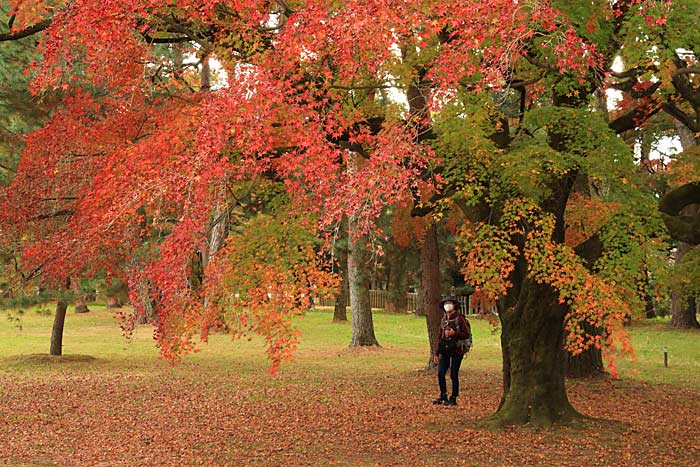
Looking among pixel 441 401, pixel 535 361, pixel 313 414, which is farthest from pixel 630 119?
pixel 313 414

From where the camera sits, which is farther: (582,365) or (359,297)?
(359,297)

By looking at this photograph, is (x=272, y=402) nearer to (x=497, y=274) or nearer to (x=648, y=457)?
(x=497, y=274)

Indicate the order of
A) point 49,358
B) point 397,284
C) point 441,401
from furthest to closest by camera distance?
point 397,284 < point 49,358 < point 441,401

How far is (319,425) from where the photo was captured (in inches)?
503

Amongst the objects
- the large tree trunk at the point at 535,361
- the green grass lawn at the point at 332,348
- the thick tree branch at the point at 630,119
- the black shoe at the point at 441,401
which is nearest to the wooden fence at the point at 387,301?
the green grass lawn at the point at 332,348

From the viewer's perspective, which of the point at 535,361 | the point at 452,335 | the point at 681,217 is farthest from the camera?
the point at 452,335

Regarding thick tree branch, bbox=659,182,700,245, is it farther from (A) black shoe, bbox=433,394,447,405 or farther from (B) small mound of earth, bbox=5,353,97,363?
(B) small mound of earth, bbox=5,353,97,363

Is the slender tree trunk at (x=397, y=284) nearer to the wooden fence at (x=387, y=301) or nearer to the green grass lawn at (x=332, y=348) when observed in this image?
the wooden fence at (x=387, y=301)

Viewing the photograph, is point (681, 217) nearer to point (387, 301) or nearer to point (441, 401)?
point (441, 401)

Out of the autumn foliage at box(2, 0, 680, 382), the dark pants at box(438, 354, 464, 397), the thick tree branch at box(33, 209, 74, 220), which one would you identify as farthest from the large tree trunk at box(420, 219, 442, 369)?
the thick tree branch at box(33, 209, 74, 220)

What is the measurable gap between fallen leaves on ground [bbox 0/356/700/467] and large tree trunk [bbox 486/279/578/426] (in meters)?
0.31

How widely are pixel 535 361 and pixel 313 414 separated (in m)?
3.89

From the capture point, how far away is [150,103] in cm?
1648

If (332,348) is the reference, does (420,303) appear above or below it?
above
